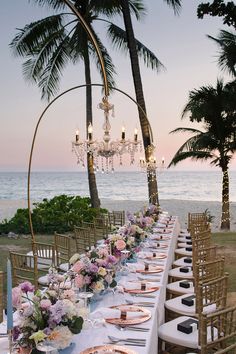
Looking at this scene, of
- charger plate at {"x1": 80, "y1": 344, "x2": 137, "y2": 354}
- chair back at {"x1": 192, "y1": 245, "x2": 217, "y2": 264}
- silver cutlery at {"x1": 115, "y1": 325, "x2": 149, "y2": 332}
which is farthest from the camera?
chair back at {"x1": 192, "y1": 245, "x2": 217, "y2": 264}

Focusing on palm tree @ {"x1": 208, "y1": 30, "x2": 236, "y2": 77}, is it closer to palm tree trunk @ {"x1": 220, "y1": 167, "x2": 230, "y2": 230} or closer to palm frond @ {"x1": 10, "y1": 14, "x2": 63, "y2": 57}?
palm tree trunk @ {"x1": 220, "y1": 167, "x2": 230, "y2": 230}

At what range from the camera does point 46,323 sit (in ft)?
9.05

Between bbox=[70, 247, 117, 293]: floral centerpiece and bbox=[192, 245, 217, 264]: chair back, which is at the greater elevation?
bbox=[70, 247, 117, 293]: floral centerpiece

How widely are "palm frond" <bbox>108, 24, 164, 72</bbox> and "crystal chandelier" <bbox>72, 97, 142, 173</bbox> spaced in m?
8.52

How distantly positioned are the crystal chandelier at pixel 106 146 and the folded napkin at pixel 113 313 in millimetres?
3456

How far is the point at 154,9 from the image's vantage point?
52.6 ft

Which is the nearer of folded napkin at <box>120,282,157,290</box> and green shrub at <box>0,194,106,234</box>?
folded napkin at <box>120,282,157,290</box>

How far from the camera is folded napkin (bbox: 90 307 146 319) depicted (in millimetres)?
3686

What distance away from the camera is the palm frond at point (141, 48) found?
15.7 metres

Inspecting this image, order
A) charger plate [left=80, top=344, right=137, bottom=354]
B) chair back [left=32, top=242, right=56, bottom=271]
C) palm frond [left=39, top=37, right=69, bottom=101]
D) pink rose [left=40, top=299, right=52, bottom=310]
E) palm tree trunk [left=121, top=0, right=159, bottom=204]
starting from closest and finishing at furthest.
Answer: pink rose [left=40, top=299, right=52, bottom=310] → charger plate [left=80, top=344, right=137, bottom=354] → chair back [left=32, top=242, right=56, bottom=271] → palm tree trunk [left=121, top=0, right=159, bottom=204] → palm frond [left=39, top=37, right=69, bottom=101]

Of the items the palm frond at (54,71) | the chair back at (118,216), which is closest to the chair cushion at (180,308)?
the chair back at (118,216)

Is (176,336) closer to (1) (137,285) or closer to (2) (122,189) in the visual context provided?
(1) (137,285)

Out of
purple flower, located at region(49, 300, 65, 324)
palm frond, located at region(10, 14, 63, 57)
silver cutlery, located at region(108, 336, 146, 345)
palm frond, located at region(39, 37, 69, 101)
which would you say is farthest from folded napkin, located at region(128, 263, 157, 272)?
palm frond, located at region(10, 14, 63, 57)

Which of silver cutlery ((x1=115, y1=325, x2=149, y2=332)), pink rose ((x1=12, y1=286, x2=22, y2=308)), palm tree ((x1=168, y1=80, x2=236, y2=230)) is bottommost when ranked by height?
silver cutlery ((x1=115, y1=325, x2=149, y2=332))
